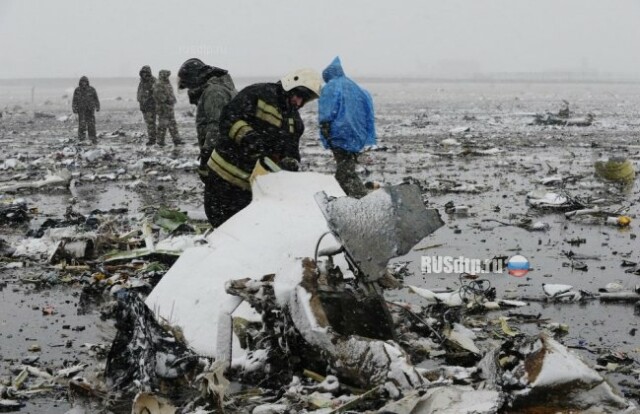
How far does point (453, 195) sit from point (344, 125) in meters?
2.49

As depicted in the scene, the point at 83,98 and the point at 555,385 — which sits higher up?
the point at 83,98

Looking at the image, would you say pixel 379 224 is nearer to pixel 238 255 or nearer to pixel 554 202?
pixel 238 255

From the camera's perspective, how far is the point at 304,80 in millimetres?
5406

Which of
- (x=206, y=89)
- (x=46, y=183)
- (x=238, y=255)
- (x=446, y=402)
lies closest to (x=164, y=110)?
(x=46, y=183)

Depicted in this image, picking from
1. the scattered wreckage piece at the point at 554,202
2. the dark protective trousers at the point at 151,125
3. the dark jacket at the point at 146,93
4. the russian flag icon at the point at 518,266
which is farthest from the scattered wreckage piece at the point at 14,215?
the dark jacket at the point at 146,93

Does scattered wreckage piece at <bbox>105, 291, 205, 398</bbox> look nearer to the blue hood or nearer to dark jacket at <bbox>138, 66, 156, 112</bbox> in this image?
the blue hood

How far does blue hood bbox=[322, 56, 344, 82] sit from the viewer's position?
809 cm

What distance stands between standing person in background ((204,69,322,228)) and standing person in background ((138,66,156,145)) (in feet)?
38.3

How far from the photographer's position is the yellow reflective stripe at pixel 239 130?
543 centimetres

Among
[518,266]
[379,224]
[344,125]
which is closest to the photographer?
[379,224]

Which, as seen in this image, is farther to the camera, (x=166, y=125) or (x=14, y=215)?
(x=166, y=125)

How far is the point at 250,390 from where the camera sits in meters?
3.83

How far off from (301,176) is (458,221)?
3887 millimetres

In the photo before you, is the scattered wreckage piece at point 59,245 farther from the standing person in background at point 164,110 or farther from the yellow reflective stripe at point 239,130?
the standing person in background at point 164,110
